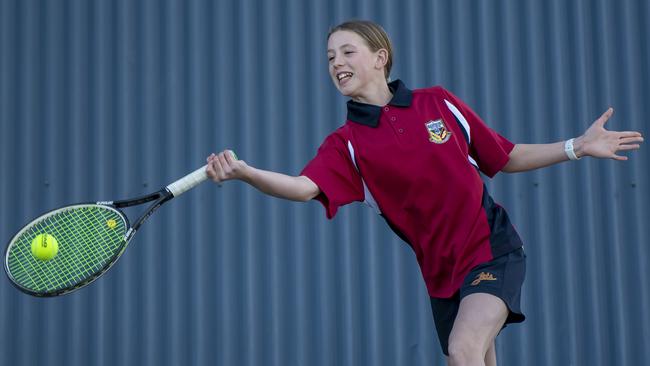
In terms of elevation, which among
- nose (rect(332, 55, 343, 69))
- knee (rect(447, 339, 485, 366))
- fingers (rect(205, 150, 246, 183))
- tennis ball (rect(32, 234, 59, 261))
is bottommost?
knee (rect(447, 339, 485, 366))

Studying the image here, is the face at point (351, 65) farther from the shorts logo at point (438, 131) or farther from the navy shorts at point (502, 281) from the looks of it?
the navy shorts at point (502, 281)

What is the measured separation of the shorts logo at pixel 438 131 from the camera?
3.59 meters

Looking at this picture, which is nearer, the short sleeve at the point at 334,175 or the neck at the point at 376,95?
the short sleeve at the point at 334,175

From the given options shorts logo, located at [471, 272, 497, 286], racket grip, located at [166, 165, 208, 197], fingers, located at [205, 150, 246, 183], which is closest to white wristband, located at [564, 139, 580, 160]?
shorts logo, located at [471, 272, 497, 286]

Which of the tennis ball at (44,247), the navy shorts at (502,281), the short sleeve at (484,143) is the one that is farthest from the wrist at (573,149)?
the tennis ball at (44,247)

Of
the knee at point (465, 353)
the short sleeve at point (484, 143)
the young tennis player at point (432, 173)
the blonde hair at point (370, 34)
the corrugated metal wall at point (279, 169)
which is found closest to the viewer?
the knee at point (465, 353)

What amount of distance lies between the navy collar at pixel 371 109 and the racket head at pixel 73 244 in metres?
0.95

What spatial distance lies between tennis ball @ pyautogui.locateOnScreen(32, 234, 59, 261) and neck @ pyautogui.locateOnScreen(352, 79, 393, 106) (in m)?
1.27

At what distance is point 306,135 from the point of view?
229 inches

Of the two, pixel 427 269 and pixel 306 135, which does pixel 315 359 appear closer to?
pixel 306 135

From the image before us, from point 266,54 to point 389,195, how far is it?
7.96 ft

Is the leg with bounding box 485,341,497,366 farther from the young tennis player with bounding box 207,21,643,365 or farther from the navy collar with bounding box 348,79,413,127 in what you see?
the navy collar with bounding box 348,79,413,127

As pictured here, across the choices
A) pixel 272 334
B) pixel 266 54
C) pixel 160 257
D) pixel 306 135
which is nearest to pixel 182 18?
pixel 266 54

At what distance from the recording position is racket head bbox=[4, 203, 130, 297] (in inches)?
140
